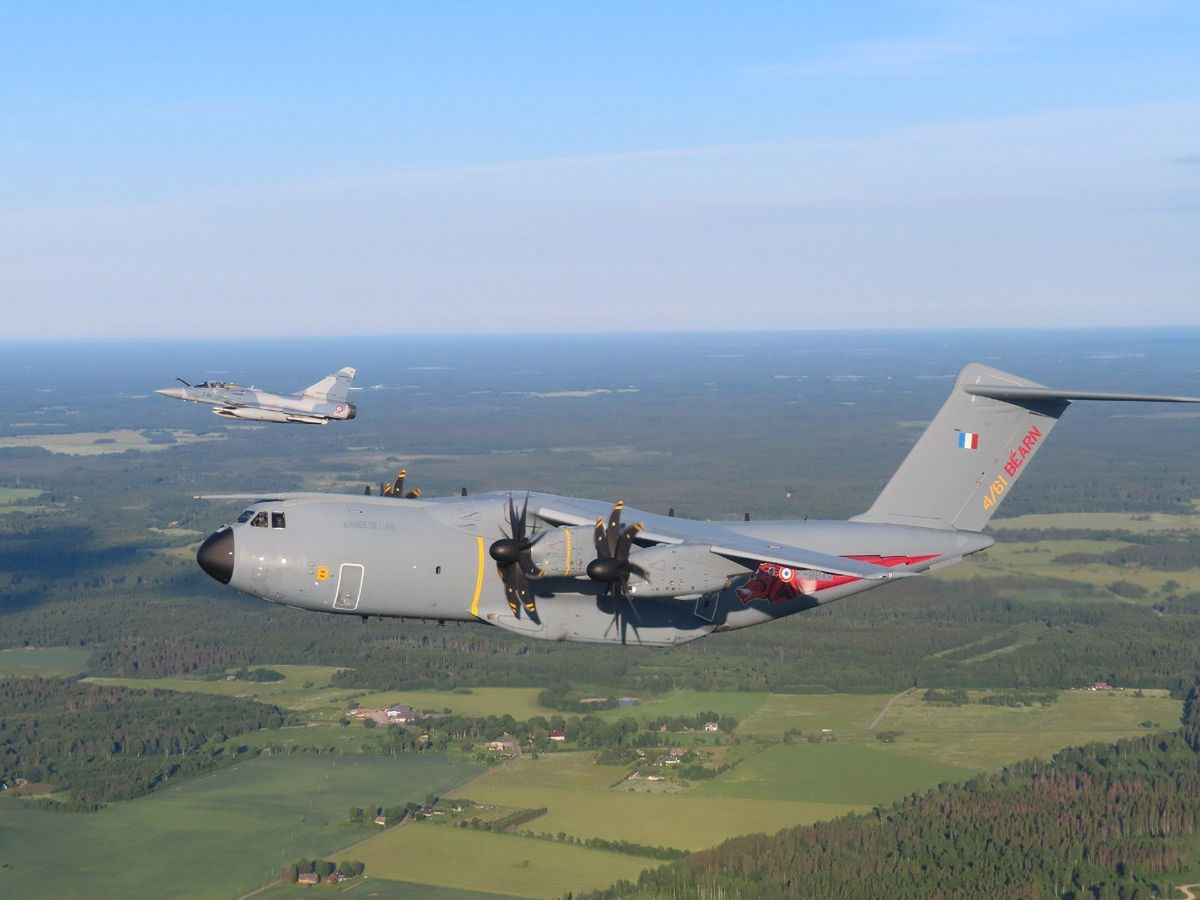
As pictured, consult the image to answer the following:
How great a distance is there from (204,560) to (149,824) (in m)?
48.6

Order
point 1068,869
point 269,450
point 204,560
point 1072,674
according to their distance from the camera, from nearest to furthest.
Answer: point 204,560 < point 1068,869 < point 1072,674 < point 269,450

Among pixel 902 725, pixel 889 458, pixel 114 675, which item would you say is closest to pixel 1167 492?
pixel 889 458

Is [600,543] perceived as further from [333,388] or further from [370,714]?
[370,714]

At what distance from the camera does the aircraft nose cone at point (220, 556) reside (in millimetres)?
32906

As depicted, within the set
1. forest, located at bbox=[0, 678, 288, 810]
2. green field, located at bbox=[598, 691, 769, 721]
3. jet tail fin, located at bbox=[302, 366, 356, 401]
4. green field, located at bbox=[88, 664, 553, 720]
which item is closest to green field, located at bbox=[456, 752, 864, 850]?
green field, located at bbox=[598, 691, 769, 721]

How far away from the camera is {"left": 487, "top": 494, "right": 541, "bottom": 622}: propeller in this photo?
30812 mm

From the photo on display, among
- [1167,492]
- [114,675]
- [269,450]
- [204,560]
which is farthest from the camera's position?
[269,450]

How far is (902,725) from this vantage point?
85875 millimetres

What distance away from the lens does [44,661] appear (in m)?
107

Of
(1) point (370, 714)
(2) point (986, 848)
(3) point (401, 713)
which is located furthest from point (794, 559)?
(1) point (370, 714)

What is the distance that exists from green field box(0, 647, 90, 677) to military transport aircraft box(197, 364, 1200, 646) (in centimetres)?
7797

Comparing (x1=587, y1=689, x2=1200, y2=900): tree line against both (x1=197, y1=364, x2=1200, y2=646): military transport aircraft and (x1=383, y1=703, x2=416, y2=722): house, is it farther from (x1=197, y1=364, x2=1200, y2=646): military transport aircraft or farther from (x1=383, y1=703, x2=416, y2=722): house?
(x1=383, y1=703, x2=416, y2=722): house

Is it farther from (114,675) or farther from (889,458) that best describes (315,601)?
(889,458)

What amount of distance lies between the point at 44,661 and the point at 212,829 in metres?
40.8
